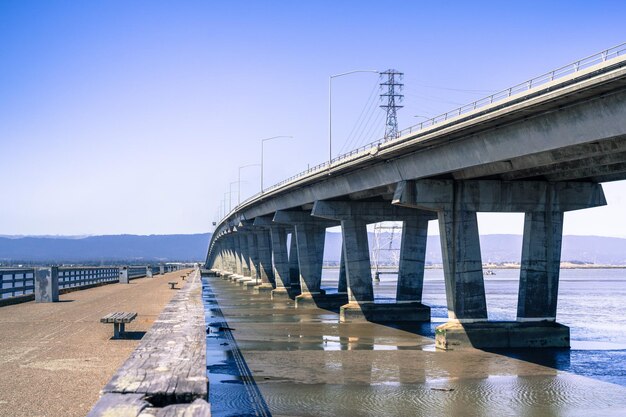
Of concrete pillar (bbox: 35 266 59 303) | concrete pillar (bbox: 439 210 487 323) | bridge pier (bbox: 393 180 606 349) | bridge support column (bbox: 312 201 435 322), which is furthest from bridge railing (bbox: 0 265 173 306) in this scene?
bridge pier (bbox: 393 180 606 349)

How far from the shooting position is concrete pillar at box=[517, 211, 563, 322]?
1241 inches

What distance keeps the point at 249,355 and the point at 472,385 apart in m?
8.76

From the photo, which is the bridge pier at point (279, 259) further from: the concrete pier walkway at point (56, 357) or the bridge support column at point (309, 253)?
the concrete pier walkway at point (56, 357)

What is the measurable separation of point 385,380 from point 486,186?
13.0 metres

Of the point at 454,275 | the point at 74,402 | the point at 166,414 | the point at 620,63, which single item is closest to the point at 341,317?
the point at 454,275

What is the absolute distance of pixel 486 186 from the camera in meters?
31.8

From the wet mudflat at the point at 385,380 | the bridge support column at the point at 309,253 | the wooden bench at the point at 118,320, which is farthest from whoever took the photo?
the bridge support column at the point at 309,253

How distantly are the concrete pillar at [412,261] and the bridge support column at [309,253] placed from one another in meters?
12.6

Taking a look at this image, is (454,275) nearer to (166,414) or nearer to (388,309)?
(388,309)

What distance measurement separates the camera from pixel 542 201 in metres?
32.0

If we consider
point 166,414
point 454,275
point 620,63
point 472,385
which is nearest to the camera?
point 166,414

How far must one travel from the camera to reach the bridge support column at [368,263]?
141 feet

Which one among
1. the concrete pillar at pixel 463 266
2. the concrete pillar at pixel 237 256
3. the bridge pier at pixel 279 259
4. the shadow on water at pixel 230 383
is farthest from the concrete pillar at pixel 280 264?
the concrete pillar at pixel 237 256

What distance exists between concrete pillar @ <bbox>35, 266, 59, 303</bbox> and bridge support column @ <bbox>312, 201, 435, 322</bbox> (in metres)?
15.7
